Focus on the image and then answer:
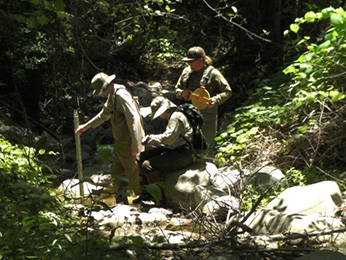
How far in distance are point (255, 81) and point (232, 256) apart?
9296 millimetres

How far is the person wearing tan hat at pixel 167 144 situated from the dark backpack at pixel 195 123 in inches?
2.4

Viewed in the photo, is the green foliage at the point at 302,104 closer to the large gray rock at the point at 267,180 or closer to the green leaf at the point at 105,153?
the large gray rock at the point at 267,180

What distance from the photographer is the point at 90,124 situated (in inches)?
329

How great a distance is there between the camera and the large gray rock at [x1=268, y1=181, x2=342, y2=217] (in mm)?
6111

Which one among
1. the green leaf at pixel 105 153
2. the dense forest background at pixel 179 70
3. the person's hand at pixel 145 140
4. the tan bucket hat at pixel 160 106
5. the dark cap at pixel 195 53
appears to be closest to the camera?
the green leaf at pixel 105 153

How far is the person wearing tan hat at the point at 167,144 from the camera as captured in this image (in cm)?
756

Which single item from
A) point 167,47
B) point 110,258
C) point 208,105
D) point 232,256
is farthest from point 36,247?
point 167,47

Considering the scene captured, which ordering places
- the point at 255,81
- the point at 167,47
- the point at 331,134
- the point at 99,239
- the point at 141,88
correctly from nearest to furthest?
the point at 99,239
the point at 331,134
the point at 255,81
the point at 141,88
the point at 167,47

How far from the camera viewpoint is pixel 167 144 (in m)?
7.76

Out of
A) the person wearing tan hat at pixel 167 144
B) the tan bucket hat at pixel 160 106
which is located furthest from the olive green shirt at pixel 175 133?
the tan bucket hat at pixel 160 106

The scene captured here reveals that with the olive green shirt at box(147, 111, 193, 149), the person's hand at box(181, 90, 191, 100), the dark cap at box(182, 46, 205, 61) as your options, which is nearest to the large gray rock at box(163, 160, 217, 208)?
the olive green shirt at box(147, 111, 193, 149)

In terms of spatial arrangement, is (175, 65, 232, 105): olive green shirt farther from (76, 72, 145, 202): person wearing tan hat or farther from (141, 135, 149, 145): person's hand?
(141, 135, 149, 145): person's hand

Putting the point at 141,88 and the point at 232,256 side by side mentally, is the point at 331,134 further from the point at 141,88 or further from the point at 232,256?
the point at 141,88

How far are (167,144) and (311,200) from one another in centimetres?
230
